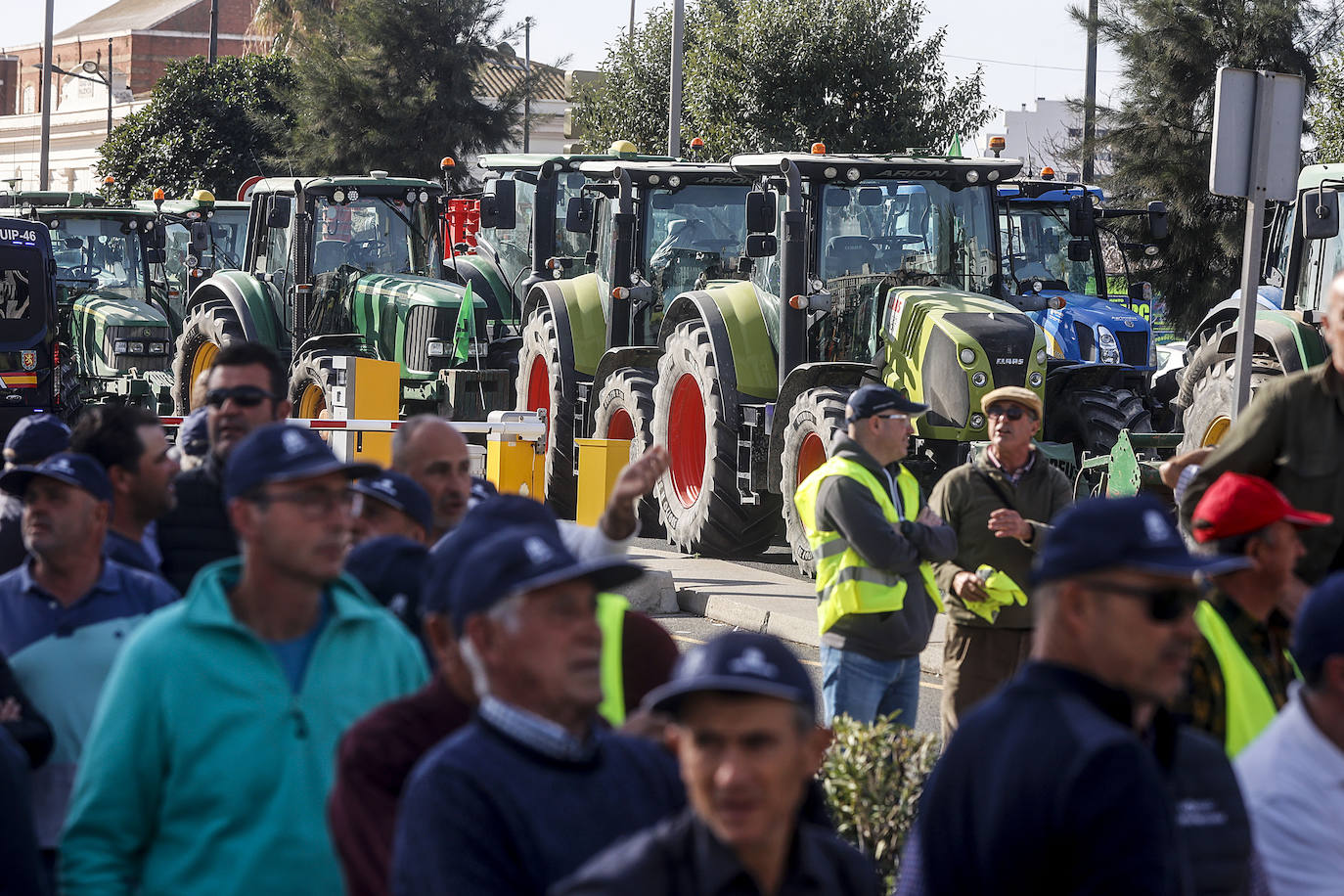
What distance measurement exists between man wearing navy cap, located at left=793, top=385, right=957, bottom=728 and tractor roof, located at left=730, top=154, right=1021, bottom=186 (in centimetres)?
684

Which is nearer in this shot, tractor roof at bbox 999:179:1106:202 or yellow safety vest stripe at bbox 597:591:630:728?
yellow safety vest stripe at bbox 597:591:630:728

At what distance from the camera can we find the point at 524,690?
304cm

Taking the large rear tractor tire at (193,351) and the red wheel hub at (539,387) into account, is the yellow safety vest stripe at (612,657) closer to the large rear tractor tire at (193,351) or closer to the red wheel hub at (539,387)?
the red wheel hub at (539,387)

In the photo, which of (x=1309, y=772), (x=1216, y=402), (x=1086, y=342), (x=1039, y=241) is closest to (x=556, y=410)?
(x=1216, y=402)

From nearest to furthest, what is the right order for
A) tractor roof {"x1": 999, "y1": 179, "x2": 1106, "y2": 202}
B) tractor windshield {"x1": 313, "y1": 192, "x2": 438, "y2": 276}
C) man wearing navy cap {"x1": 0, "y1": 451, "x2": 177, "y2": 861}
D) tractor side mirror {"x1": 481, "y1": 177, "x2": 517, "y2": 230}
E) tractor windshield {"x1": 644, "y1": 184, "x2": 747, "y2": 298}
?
1. man wearing navy cap {"x1": 0, "y1": 451, "x2": 177, "y2": 861}
2. tractor windshield {"x1": 644, "y1": 184, "x2": 747, "y2": 298}
3. tractor side mirror {"x1": 481, "y1": 177, "x2": 517, "y2": 230}
4. tractor windshield {"x1": 313, "y1": 192, "x2": 438, "y2": 276}
5. tractor roof {"x1": 999, "y1": 179, "x2": 1106, "y2": 202}

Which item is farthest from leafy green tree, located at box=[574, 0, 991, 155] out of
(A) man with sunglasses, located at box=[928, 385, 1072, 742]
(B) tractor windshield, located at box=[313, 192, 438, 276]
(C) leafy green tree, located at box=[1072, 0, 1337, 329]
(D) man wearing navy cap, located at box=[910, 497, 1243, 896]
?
(D) man wearing navy cap, located at box=[910, 497, 1243, 896]

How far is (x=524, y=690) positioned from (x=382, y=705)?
16.8 inches

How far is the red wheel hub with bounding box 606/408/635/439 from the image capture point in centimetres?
1605

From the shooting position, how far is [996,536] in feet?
22.9

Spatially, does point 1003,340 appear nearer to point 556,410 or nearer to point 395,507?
point 556,410

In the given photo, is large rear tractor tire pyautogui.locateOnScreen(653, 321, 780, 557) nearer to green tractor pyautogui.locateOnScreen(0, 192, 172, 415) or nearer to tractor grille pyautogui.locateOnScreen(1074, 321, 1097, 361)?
tractor grille pyautogui.locateOnScreen(1074, 321, 1097, 361)

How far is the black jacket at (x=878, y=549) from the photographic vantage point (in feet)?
21.9

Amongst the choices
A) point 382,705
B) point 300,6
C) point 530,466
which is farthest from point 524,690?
point 300,6

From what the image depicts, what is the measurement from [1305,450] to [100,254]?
71.9ft
